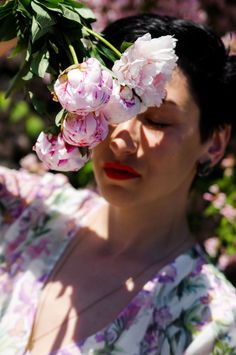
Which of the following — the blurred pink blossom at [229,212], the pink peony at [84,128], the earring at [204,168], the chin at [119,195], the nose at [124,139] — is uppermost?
the pink peony at [84,128]

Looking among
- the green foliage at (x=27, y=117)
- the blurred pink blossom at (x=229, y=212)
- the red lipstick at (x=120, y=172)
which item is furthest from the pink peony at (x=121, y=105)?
the green foliage at (x=27, y=117)

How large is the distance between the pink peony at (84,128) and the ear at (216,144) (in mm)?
626

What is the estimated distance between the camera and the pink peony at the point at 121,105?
1.29 metres

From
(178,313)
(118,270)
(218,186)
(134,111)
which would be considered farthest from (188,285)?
(218,186)

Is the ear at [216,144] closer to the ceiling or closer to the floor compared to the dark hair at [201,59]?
closer to the floor

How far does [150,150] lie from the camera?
170 cm

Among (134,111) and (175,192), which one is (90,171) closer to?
(175,192)

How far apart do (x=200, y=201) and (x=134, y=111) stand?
1.63 meters

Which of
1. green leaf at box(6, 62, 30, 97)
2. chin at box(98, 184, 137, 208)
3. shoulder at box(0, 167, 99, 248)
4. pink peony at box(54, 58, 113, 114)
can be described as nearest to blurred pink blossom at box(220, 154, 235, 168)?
shoulder at box(0, 167, 99, 248)

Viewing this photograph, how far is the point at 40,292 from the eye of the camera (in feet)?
6.01

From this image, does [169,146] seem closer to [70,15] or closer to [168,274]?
[168,274]

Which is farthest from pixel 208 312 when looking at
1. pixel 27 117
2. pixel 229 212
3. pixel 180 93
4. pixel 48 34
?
pixel 27 117

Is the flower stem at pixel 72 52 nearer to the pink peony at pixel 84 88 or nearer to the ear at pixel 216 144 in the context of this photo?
the pink peony at pixel 84 88

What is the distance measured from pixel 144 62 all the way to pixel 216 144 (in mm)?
656
